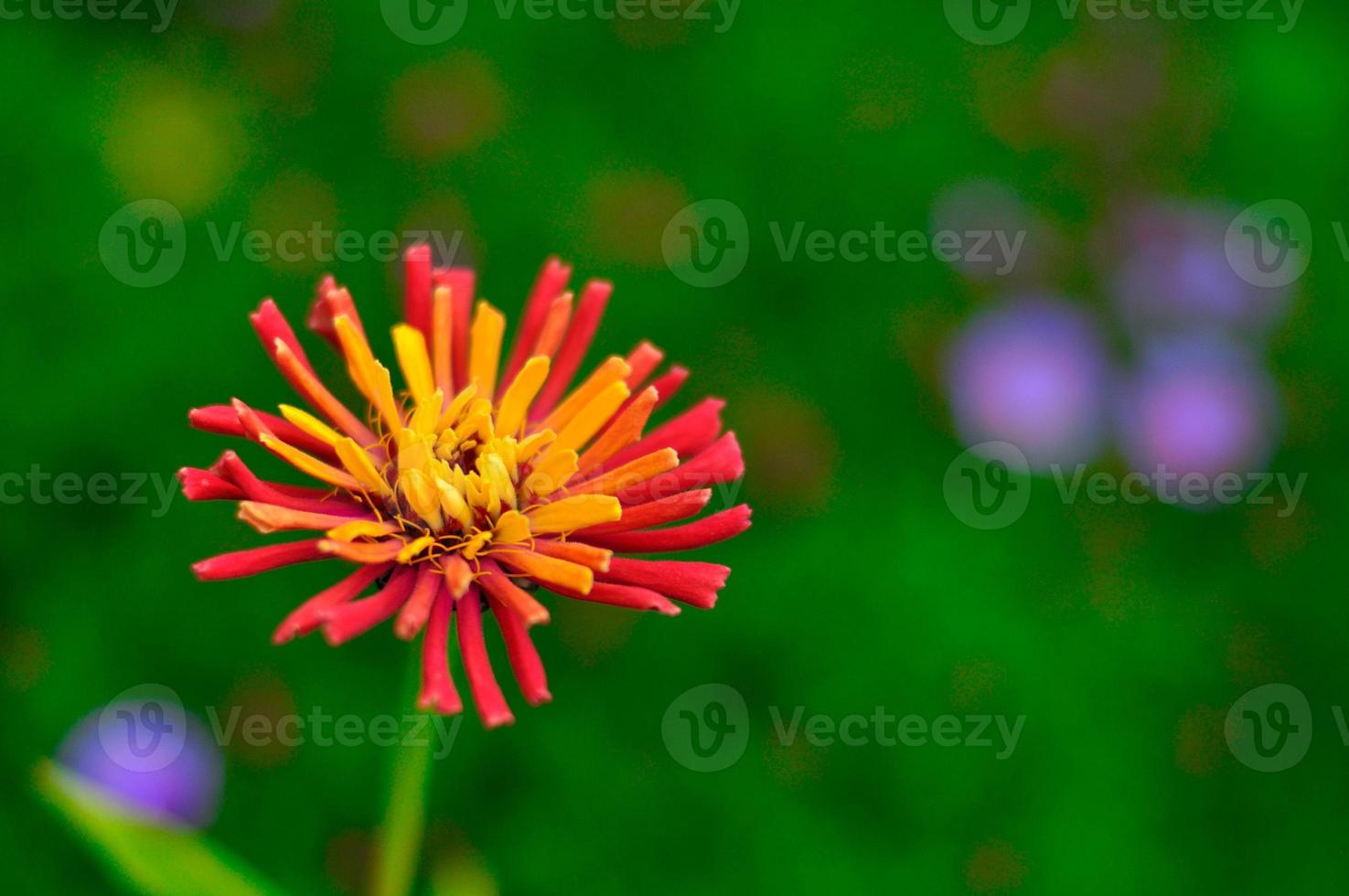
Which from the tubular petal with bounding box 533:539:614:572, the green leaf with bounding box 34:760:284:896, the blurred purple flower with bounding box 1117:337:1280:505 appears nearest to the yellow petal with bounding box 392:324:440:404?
the tubular petal with bounding box 533:539:614:572

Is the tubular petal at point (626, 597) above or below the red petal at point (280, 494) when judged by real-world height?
below

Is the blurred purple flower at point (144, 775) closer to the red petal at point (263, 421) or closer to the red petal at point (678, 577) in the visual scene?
the red petal at point (263, 421)

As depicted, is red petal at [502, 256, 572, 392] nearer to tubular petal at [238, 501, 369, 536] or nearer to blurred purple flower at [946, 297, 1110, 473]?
tubular petal at [238, 501, 369, 536]

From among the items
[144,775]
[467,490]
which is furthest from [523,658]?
[144,775]

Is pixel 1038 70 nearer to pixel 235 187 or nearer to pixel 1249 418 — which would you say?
pixel 1249 418

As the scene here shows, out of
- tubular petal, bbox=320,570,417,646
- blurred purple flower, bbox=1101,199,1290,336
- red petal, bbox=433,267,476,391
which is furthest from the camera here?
blurred purple flower, bbox=1101,199,1290,336

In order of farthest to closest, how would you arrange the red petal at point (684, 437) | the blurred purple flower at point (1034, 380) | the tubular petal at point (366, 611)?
the blurred purple flower at point (1034, 380) → the red petal at point (684, 437) → the tubular petal at point (366, 611)

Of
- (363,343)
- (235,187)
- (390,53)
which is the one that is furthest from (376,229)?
(363,343)

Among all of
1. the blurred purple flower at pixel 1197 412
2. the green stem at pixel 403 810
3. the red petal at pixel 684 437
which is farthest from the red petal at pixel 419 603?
the blurred purple flower at pixel 1197 412
